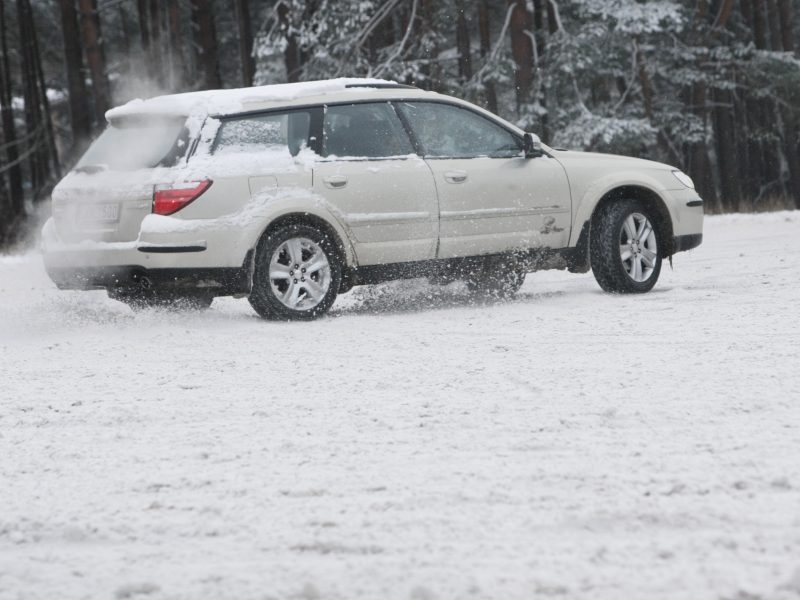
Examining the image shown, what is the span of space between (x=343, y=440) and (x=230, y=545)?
1463mm

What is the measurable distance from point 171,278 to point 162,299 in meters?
0.49

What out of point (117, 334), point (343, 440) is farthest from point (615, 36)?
point (343, 440)

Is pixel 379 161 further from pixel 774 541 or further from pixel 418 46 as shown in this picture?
pixel 418 46

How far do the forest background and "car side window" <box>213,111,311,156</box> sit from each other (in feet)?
55.0

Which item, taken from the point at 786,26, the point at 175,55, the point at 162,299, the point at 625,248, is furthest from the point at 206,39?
the point at 162,299

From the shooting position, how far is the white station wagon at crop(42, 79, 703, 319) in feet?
29.3

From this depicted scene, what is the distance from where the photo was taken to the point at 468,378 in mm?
6699

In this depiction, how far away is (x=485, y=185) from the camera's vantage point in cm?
1004

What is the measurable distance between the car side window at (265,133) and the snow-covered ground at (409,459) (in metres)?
1.32

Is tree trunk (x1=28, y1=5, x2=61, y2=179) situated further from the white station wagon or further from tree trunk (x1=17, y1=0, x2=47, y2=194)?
the white station wagon

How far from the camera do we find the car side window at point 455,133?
1002cm

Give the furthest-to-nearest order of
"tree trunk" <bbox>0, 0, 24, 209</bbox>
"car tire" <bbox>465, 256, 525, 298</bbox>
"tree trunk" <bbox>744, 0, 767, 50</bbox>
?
"tree trunk" <bbox>0, 0, 24, 209</bbox> → "tree trunk" <bbox>744, 0, 767, 50</bbox> → "car tire" <bbox>465, 256, 525, 298</bbox>

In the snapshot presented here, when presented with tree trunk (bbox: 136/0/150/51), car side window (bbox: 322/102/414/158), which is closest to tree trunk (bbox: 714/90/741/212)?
tree trunk (bbox: 136/0/150/51)

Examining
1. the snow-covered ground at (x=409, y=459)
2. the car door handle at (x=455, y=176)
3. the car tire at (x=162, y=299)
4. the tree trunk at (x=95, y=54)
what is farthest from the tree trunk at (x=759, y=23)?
the car tire at (x=162, y=299)
